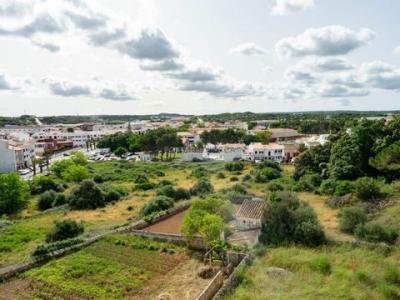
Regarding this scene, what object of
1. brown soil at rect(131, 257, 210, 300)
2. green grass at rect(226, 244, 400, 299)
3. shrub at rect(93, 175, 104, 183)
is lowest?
shrub at rect(93, 175, 104, 183)

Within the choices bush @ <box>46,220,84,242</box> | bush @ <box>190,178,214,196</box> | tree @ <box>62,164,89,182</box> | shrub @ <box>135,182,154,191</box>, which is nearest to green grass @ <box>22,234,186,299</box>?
bush @ <box>46,220,84,242</box>

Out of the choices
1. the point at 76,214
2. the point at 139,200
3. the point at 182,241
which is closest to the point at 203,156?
the point at 139,200

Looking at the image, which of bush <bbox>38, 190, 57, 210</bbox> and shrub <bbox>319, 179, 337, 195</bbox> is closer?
shrub <bbox>319, 179, 337, 195</bbox>

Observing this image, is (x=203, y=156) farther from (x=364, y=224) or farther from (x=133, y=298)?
(x=133, y=298)

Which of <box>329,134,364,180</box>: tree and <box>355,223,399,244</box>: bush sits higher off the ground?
<box>329,134,364,180</box>: tree

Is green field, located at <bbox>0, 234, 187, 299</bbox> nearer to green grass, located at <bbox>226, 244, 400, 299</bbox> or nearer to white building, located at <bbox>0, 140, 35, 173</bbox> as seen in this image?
green grass, located at <bbox>226, 244, 400, 299</bbox>
